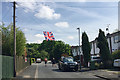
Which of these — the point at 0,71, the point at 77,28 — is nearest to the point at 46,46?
the point at 77,28

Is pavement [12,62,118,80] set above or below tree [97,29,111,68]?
below

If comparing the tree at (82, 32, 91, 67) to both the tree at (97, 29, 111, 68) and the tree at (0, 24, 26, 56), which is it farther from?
the tree at (0, 24, 26, 56)

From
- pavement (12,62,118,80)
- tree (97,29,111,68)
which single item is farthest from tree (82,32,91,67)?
pavement (12,62,118,80)

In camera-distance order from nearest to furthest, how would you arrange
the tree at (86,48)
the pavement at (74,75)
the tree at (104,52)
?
the pavement at (74,75)
the tree at (104,52)
the tree at (86,48)

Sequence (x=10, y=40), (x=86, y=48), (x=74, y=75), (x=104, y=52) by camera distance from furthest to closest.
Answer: (x=86, y=48)
(x=10, y=40)
(x=104, y=52)
(x=74, y=75)

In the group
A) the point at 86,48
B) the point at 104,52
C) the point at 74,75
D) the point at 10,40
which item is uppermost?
the point at 10,40

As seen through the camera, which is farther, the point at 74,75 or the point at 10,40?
the point at 10,40

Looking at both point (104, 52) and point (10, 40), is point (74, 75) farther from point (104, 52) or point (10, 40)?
point (10, 40)

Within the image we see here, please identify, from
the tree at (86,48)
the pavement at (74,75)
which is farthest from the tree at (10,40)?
the tree at (86,48)

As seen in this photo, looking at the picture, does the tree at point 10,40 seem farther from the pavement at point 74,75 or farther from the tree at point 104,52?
the tree at point 104,52

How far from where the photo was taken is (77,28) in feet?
101

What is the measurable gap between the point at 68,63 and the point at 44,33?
8233 mm

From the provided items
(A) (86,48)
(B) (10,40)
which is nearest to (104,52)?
(A) (86,48)

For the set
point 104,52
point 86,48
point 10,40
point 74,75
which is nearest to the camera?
point 74,75
